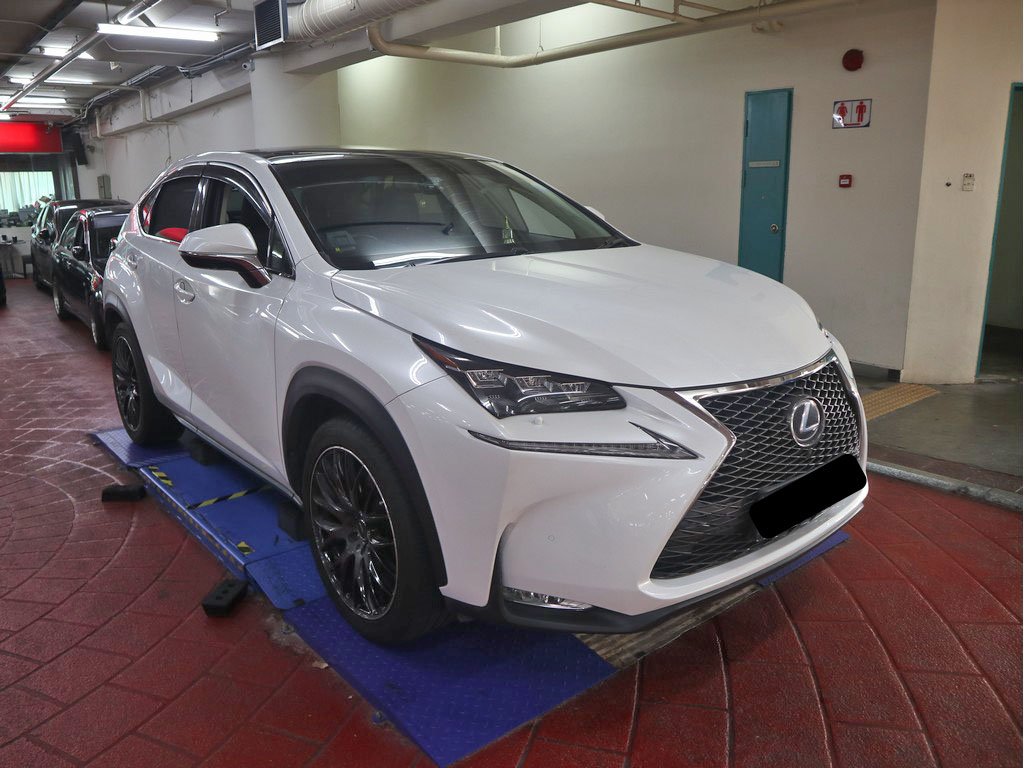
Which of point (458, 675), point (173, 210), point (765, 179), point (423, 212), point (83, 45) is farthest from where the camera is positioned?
point (83, 45)

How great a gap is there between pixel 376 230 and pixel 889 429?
11.1 feet

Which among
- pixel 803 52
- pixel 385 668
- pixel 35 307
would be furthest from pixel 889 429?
pixel 35 307

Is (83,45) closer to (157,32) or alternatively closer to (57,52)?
(157,32)

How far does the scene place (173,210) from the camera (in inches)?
149

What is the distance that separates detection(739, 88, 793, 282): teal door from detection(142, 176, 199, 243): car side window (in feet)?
14.9

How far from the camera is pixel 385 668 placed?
238 cm

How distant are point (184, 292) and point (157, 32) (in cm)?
678

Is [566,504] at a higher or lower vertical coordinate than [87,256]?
lower

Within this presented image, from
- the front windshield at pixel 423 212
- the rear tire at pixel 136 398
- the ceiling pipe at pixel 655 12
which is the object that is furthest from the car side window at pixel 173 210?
the ceiling pipe at pixel 655 12

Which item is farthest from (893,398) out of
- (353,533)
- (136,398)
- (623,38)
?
(136,398)

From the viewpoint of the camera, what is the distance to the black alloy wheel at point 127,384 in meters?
4.20

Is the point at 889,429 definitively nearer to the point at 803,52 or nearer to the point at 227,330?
the point at 803,52

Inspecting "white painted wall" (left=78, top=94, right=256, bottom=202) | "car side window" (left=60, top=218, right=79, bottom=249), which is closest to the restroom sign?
"white painted wall" (left=78, top=94, right=256, bottom=202)

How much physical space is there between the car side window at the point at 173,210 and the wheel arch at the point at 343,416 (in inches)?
55.0
